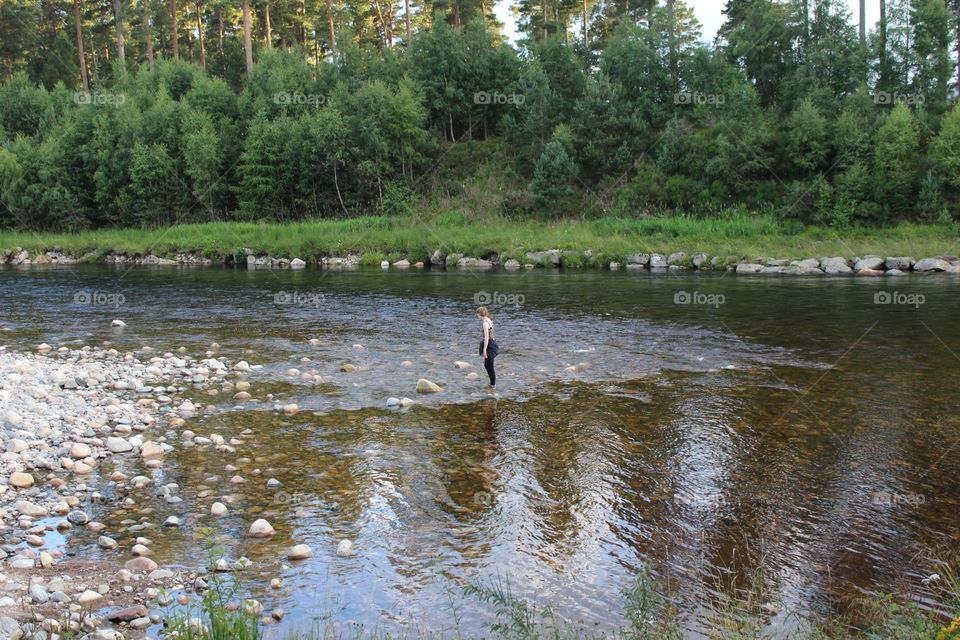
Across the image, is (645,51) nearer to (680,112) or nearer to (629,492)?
(680,112)

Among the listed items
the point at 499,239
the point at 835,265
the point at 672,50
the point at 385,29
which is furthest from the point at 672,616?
the point at 385,29

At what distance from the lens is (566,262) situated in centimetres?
3938

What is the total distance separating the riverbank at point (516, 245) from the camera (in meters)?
35.9

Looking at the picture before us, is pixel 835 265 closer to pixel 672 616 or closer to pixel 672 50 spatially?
pixel 672 50

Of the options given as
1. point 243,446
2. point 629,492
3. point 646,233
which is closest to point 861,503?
point 629,492

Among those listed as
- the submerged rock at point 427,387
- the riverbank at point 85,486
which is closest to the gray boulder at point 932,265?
the submerged rock at point 427,387

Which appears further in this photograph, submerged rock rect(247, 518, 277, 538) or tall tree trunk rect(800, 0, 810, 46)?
tall tree trunk rect(800, 0, 810, 46)

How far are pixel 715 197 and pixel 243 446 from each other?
3948 cm

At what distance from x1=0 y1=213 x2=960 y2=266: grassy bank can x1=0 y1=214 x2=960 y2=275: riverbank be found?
0.07 m

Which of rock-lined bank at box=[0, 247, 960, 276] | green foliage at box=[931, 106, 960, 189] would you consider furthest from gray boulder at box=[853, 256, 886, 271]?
green foliage at box=[931, 106, 960, 189]

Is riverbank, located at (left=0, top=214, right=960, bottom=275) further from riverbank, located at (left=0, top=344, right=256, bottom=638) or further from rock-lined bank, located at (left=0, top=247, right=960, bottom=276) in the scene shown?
riverbank, located at (left=0, top=344, right=256, bottom=638)

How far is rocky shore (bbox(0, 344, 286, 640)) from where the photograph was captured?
20.6 ft

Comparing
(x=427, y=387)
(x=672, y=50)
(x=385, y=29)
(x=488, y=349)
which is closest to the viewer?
(x=488, y=349)

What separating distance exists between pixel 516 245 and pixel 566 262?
12.7 ft
